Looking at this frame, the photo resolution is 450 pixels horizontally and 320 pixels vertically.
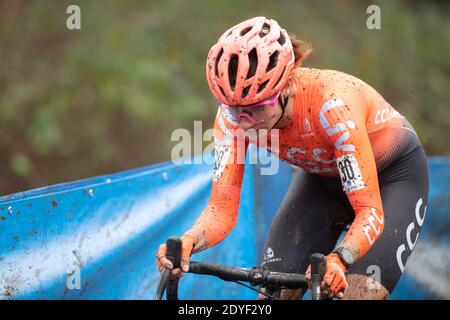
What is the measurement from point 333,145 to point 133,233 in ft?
5.56

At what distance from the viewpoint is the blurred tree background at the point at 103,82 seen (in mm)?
9094

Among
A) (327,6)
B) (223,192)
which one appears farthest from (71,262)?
(327,6)

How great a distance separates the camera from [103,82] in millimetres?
9438

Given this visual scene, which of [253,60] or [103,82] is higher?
[253,60]

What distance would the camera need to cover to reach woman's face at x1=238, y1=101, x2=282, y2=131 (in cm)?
334

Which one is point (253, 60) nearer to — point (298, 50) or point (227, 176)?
point (298, 50)

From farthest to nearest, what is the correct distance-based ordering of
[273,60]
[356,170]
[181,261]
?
[273,60] → [356,170] → [181,261]

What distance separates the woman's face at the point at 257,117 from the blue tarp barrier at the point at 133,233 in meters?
1.28

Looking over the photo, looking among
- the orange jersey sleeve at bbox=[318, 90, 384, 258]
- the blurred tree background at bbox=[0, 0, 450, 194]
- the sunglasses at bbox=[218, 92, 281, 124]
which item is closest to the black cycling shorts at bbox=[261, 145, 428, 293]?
the orange jersey sleeve at bbox=[318, 90, 384, 258]

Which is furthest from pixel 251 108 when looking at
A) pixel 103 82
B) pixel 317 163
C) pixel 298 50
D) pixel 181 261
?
pixel 103 82

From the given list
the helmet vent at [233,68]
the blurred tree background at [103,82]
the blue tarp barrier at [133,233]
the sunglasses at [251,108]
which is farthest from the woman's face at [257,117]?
the blurred tree background at [103,82]

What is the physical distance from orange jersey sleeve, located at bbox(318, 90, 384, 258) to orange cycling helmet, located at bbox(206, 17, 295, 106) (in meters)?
0.34

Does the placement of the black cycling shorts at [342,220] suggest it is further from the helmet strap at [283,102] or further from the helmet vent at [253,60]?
the helmet vent at [253,60]

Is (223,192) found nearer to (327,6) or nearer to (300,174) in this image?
(300,174)
